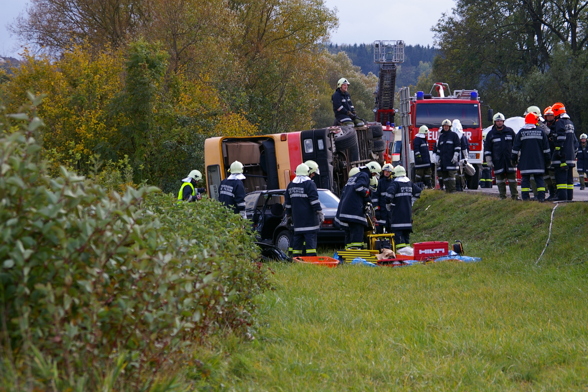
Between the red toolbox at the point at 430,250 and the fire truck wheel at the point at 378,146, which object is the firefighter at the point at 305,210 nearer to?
the red toolbox at the point at 430,250

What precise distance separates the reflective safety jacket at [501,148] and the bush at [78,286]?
1190 centimetres

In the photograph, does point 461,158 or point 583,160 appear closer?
point 461,158

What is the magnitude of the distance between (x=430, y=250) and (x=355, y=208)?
1625mm

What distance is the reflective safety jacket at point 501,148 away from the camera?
1527 cm

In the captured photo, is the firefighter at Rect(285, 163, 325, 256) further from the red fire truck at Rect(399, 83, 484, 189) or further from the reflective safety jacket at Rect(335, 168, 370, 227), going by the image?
the red fire truck at Rect(399, 83, 484, 189)

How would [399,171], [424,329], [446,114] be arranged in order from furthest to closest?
[446,114] → [399,171] → [424,329]

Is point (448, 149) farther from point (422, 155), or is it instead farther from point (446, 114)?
point (446, 114)

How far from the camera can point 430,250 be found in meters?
12.2

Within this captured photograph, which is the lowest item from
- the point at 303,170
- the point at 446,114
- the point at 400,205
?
the point at 400,205

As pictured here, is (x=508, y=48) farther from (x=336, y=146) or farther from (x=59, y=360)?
(x=59, y=360)

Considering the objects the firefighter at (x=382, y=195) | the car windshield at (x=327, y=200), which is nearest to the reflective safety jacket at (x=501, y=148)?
the firefighter at (x=382, y=195)

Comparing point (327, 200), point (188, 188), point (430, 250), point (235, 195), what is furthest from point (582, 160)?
point (235, 195)

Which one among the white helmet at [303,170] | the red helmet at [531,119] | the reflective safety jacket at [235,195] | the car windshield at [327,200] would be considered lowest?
the car windshield at [327,200]

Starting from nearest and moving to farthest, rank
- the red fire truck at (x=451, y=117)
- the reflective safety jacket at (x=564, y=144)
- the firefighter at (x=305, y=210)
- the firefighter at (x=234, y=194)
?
1. the firefighter at (x=305, y=210)
2. the firefighter at (x=234, y=194)
3. the reflective safety jacket at (x=564, y=144)
4. the red fire truck at (x=451, y=117)
